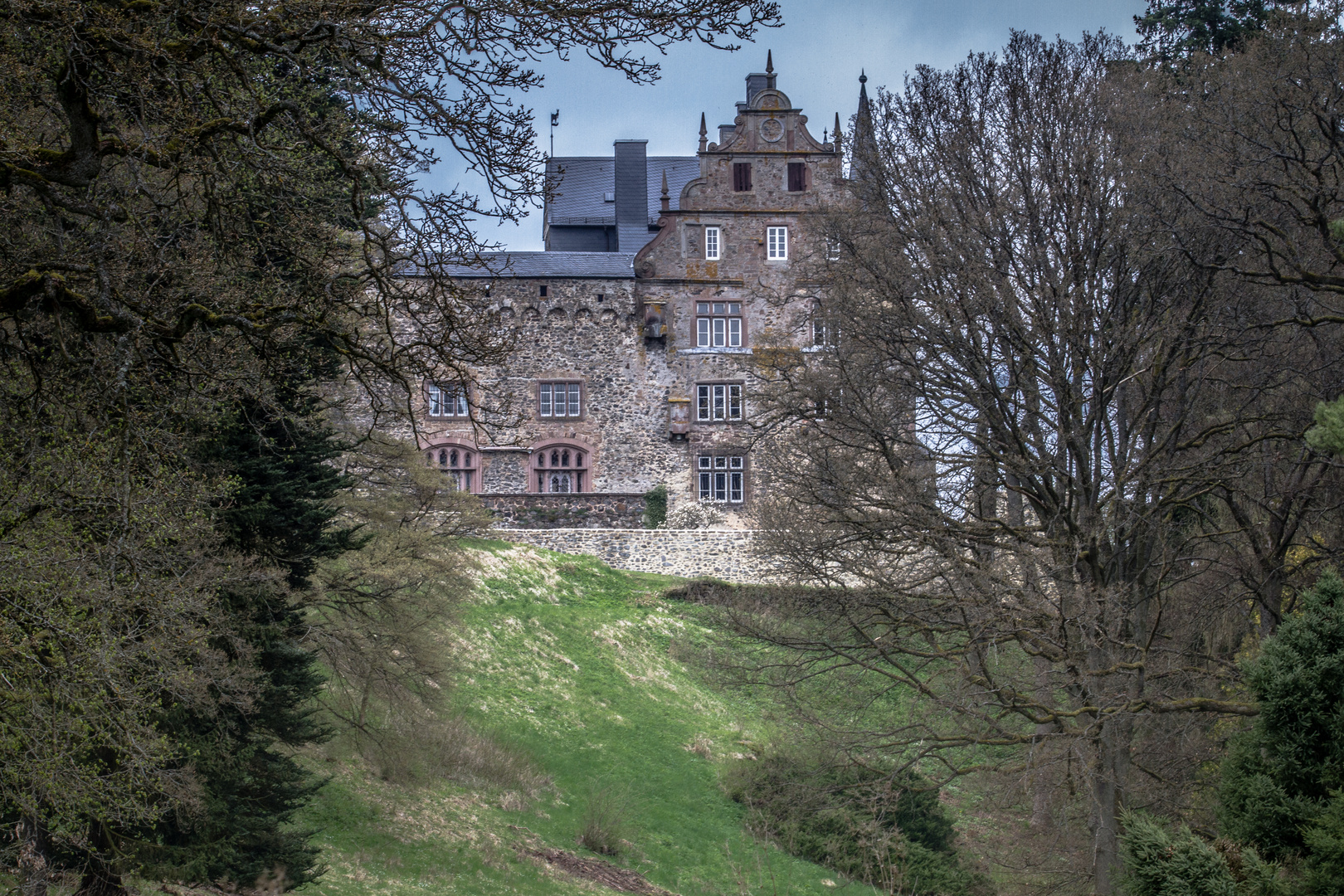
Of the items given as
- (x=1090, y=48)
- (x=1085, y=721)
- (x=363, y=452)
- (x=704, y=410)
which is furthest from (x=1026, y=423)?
(x=704, y=410)

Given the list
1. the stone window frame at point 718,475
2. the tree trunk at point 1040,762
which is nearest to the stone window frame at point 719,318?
the stone window frame at point 718,475

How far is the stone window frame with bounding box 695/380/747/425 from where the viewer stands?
39406 millimetres

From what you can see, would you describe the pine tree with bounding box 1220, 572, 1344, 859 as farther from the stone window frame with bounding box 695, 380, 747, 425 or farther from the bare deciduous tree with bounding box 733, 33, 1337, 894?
the stone window frame with bounding box 695, 380, 747, 425

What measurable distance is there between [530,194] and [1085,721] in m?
7.86

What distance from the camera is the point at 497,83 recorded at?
6.60 metres

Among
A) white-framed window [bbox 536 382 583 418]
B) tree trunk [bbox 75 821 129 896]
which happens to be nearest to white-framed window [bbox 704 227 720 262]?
white-framed window [bbox 536 382 583 418]

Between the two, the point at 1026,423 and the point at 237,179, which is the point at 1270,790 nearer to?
the point at 1026,423

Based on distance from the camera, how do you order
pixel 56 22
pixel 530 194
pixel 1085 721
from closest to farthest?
pixel 56 22 < pixel 530 194 < pixel 1085 721

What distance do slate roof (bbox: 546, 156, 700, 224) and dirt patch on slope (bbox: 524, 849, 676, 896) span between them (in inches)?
1169

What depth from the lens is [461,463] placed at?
38.2 m

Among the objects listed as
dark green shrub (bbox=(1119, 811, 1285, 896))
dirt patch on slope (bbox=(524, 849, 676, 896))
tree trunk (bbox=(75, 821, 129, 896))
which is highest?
dark green shrub (bbox=(1119, 811, 1285, 896))

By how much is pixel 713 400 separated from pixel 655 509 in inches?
200

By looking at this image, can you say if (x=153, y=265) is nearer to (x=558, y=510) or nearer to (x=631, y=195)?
(x=558, y=510)

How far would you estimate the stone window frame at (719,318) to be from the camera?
131 feet
